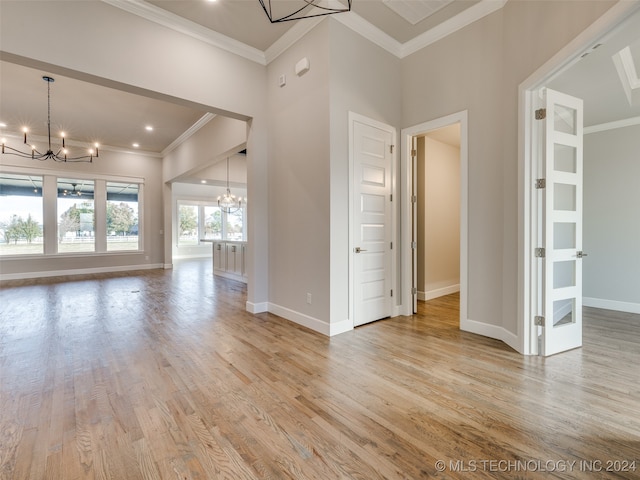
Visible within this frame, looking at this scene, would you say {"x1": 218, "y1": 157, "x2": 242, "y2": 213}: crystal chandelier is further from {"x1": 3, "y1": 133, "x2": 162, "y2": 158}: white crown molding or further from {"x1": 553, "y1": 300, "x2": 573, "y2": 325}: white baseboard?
{"x1": 553, "y1": 300, "x2": 573, "y2": 325}: white baseboard

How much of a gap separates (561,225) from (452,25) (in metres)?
2.55

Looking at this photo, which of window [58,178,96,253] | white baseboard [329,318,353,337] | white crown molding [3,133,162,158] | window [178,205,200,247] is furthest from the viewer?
window [178,205,200,247]

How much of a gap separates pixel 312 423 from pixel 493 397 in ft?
4.22

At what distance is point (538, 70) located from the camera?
100 inches

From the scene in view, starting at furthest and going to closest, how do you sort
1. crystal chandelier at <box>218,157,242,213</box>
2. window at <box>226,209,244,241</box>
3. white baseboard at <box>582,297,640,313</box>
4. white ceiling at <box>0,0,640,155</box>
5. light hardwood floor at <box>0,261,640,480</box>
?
window at <box>226,209,244,241</box>, crystal chandelier at <box>218,157,242,213</box>, white baseboard at <box>582,297,640,313</box>, white ceiling at <box>0,0,640,155</box>, light hardwood floor at <box>0,261,640,480</box>

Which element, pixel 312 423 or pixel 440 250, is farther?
pixel 440 250

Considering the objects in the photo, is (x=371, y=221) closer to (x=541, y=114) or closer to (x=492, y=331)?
(x=492, y=331)

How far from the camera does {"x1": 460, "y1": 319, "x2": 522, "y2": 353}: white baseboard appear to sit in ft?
9.62

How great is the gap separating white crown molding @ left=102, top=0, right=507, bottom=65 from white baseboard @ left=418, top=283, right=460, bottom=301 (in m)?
3.65

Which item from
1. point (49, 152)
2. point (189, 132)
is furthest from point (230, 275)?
point (49, 152)

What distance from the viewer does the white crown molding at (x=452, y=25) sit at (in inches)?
125

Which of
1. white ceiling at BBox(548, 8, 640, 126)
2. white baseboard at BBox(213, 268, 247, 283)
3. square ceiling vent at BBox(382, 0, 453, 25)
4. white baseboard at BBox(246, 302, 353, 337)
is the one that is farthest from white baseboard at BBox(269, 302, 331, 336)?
square ceiling vent at BBox(382, 0, 453, 25)

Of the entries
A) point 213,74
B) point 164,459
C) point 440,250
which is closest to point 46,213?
point 213,74

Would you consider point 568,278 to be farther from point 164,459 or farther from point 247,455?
point 164,459
